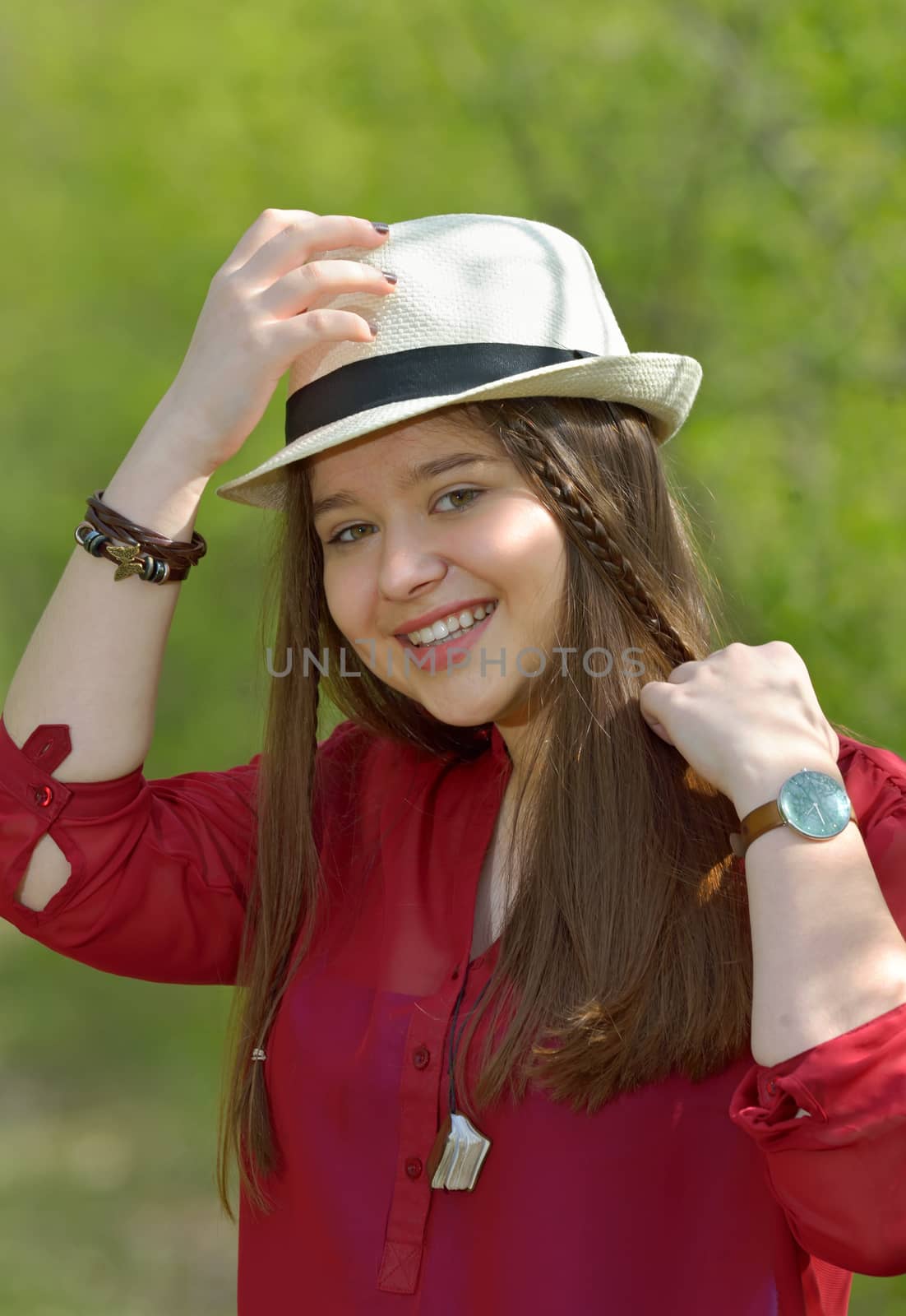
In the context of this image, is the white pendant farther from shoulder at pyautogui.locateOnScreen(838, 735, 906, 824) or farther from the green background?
the green background

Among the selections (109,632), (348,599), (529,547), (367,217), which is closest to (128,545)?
(109,632)

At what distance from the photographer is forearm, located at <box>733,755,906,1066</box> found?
147cm

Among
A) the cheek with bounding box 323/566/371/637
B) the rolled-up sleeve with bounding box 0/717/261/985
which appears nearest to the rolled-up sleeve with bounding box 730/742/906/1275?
the cheek with bounding box 323/566/371/637

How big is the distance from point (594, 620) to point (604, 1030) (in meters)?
0.54

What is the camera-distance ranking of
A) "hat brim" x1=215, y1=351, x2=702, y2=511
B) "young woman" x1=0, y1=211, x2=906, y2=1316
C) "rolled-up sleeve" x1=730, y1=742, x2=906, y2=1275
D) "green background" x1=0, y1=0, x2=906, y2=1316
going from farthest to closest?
"green background" x1=0, y1=0, x2=906, y2=1316 < "hat brim" x1=215, y1=351, x2=702, y2=511 < "young woman" x1=0, y1=211, x2=906, y2=1316 < "rolled-up sleeve" x1=730, y1=742, x2=906, y2=1275

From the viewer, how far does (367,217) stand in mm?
3887

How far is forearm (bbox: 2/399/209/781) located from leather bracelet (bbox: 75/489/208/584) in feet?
0.05

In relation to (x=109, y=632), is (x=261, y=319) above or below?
above

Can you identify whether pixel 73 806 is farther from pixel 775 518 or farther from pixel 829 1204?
pixel 775 518

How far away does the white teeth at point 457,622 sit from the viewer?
6.14 feet

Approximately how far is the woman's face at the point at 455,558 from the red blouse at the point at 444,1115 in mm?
248

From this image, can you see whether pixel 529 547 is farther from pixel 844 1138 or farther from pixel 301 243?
pixel 844 1138

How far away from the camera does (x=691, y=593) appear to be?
200 cm

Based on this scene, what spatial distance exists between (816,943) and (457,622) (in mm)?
648
